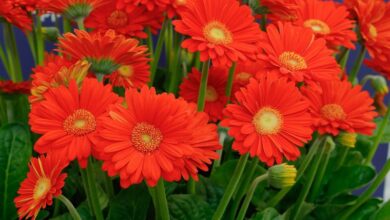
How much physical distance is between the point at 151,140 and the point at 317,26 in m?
0.26

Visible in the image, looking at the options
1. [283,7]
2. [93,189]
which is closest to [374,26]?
[283,7]

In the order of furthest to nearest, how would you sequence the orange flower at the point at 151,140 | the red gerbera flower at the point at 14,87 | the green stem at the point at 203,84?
1. the red gerbera flower at the point at 14,87
2. the green stem at the point at 203,84
3. the orange flower at the point at 151,140

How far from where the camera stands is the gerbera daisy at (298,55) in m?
0.40

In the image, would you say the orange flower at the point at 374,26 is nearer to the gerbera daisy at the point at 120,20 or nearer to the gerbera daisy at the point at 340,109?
the gerbera daisy at the point at 340,109

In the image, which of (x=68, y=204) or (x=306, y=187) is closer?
(x=68, y=204)

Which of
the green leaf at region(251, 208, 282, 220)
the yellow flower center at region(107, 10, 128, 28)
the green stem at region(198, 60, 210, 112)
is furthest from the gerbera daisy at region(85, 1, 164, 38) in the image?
the green leaf at region(251, 208, 282, 220)

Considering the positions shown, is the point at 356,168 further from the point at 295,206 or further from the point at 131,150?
the point at 131,150

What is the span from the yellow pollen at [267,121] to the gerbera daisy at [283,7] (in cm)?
13

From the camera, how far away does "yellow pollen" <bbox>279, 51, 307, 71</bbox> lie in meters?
0.41

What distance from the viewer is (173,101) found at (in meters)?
0.33

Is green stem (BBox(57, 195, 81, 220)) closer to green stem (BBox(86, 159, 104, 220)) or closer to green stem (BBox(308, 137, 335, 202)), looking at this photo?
green stem (BBox(86, 159, 104, 220))

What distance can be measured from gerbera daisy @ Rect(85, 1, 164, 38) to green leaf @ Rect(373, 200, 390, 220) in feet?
1.00

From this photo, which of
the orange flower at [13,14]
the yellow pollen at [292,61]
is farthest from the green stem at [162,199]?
the orange flower at [13,14]

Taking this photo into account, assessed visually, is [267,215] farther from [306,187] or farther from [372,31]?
[372,31]
